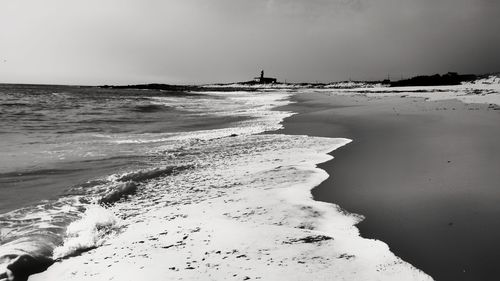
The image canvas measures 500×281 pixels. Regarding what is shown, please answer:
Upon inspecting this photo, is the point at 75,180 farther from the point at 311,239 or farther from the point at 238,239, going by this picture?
the point at 311,239

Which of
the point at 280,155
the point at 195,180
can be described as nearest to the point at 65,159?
the point at 195,180

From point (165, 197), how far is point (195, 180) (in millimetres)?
894

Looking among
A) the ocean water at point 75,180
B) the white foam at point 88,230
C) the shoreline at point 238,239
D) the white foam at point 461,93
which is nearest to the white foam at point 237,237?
the shoreline at point 238,239

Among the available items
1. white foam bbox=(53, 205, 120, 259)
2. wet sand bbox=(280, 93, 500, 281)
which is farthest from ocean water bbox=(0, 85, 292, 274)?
wet sand bbox=(280, 93, 500, 281)

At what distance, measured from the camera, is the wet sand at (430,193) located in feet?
9.68

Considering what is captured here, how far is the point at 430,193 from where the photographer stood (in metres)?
4.46

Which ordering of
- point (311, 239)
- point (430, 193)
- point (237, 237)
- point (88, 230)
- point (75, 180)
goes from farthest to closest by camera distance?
point (75, 180), point (430, 193), point (88, 230), point (237, 237), point (311, 239)

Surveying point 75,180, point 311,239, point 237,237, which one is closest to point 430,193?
point 311,239

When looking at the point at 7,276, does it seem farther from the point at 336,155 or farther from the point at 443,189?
the point at 336,155

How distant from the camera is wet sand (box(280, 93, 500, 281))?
295 centimetres

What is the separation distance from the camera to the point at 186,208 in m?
4.52

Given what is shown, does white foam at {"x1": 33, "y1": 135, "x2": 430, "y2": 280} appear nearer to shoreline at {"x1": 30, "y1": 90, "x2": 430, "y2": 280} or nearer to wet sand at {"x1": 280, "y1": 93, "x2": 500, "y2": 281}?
shoreline at {"x1": 30, "y1": 90, "x2": 430, "y2": 280}

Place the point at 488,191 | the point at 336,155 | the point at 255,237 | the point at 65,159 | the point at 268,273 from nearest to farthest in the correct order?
the point at 268,273 < the point at 255,237 < the point at 488,191 < the point at 336,155 < the point at 65,159

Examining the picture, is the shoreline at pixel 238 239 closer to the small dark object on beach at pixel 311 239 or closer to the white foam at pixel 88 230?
the small dark object on beach at pixel 311 239
